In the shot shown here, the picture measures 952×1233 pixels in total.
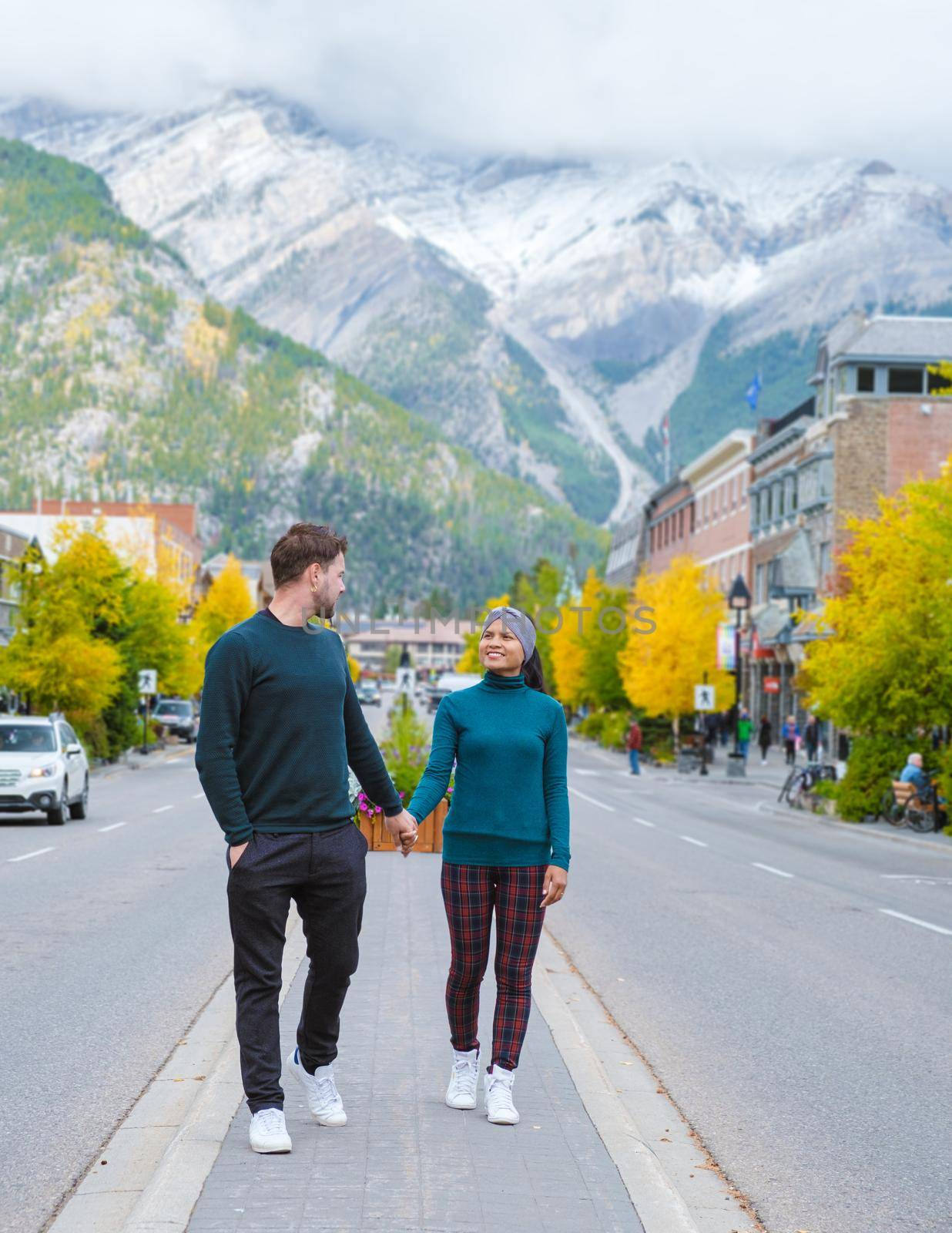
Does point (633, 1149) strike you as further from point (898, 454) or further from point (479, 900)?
point (898, 454)

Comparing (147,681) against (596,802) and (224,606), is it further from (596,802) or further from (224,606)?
(224,606)

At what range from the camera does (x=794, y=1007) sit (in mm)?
10320

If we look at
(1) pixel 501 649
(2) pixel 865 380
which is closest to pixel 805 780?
(2) pixel 865 380

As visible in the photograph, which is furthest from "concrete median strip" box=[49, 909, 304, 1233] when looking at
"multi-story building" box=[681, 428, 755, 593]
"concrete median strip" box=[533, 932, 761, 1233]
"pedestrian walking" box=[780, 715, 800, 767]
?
"multi-story building" box=[681, 428, 755, 593]

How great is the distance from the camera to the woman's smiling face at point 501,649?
6.45m

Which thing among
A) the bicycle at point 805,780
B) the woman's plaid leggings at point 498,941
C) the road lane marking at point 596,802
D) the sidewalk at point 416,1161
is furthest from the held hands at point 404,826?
the bicycle at point 805,780

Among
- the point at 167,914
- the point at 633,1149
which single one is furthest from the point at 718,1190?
the point at 167,914

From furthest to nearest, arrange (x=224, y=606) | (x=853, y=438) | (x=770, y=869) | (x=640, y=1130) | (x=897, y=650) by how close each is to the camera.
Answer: (x=224, y=606) → (x=853, y=438) → (x=897, y=650) → (x=770, y=869) → (x=640, y=1130)

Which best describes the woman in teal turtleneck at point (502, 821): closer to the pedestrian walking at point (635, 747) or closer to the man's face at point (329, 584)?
the man's face at point (329, 584)

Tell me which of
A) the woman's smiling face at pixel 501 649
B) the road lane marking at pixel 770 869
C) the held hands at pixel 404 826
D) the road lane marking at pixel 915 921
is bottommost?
the road lane marking at pixel 770 869

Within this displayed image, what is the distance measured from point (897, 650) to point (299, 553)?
2581 cm

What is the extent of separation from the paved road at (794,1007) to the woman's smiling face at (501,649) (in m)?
2.11

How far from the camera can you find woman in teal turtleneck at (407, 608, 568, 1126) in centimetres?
646

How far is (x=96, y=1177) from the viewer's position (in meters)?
5.79
